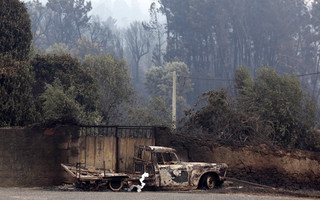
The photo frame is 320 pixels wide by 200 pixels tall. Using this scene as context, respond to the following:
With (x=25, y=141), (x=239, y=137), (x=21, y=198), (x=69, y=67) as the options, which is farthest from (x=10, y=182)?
(x=69, y=67)

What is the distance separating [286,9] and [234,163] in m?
78.3

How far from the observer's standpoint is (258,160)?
19.3 meters

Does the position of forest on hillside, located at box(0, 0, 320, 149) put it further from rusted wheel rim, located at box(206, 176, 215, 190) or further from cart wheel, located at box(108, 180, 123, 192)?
rusted wheel rim, located at box(206, 176, 215, 190)

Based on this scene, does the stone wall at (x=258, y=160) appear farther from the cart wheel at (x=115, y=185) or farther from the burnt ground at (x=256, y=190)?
the cart wheel at (x=115, y=185)

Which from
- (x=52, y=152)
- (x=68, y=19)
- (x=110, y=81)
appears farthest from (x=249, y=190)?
(x=68, y=19)

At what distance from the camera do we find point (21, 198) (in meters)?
14.2

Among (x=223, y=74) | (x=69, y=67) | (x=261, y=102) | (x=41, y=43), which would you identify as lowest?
(x=261, y=102)

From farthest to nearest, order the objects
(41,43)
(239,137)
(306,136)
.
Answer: (41,43)
(306,136)
(239,137)

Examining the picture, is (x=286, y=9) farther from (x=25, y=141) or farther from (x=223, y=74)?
(x=25, y=141)

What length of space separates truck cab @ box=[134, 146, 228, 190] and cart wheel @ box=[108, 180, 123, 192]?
0.76 meters

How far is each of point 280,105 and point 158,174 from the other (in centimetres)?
1507

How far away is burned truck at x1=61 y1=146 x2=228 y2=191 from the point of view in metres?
16.5

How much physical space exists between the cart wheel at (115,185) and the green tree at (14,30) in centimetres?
1235

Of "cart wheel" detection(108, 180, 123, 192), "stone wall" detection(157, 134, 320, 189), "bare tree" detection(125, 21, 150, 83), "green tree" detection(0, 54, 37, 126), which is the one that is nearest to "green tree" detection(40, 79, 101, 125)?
"green tree" detection(0, 54, 37, 126)
